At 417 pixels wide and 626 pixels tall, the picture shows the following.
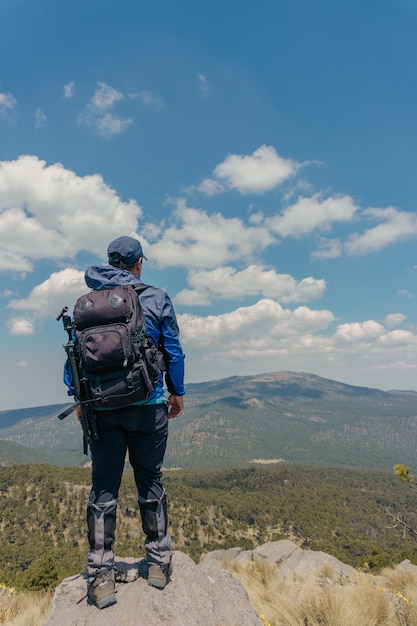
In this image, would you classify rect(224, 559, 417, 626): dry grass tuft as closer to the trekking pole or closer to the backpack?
the trekking pole

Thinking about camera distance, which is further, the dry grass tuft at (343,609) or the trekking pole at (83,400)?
the dry grass tuft at (343,609)

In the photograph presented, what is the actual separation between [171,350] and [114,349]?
2.80 ft

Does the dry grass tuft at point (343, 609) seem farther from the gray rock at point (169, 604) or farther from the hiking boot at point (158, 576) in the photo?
the hiking boot at point (158, 576)

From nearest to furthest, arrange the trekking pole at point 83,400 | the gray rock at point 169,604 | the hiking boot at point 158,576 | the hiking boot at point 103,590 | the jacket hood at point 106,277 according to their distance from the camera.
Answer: the gray rock at point 169,604
the hiking boot at point 103,590
the trekking pole at point 83,400
the hiking boot at point 158,576
the jacket hood at point 106,277

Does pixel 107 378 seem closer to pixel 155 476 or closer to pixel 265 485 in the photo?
pixel 155 476

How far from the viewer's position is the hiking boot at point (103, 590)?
366 centimetres

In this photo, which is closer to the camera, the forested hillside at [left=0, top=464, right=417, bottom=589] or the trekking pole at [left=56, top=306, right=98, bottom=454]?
the trekking pole at [left=56, top=306, right=98, bottom=454]

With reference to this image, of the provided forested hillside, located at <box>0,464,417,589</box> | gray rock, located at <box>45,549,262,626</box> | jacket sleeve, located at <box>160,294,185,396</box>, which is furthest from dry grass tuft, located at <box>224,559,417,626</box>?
forested hillside, located at <box>0,464,417,589</box>

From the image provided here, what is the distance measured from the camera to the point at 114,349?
3.69 m

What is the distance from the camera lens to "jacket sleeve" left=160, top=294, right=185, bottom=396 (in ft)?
14.2

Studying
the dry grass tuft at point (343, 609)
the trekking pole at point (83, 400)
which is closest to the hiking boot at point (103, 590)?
the trekking pole at point (83, 400)

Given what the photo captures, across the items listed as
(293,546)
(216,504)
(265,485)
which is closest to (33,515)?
(216,504)

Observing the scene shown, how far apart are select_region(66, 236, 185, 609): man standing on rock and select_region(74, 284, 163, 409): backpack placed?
0.25 metres

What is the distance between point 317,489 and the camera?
18038 centimetres
